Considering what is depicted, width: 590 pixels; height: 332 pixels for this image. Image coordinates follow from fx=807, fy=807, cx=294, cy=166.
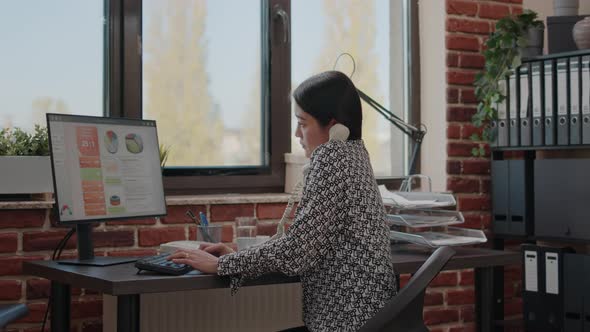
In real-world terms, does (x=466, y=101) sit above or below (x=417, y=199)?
above

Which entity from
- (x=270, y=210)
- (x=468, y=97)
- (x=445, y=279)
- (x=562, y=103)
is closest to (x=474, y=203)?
(x=445, y=279)

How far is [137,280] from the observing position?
189 cm

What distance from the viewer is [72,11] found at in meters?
2.80

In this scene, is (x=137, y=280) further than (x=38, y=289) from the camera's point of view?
No

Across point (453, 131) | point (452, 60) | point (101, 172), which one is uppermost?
point (452, 60)

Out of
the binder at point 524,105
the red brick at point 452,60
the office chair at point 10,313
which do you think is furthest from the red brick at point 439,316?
the office chair at point 10,313

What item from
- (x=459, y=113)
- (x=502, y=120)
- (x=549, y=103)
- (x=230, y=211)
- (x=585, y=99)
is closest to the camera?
(x=230, y=211)

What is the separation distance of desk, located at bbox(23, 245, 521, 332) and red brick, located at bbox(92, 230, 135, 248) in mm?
364

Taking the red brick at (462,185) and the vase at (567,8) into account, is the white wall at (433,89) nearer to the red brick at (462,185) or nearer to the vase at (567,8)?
the red brick at (462,185)

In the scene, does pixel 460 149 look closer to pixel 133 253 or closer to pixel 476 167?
pixel 476 167

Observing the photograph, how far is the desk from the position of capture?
1905 millimetres

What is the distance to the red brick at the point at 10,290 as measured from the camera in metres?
2.50

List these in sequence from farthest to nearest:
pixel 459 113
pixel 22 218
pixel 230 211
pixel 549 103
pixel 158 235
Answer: pixel 459 113 < pixel 549 103 < pixel 230 211 < pixel 158 235 < pixel 22 218

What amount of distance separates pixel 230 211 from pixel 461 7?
1.32 metres
